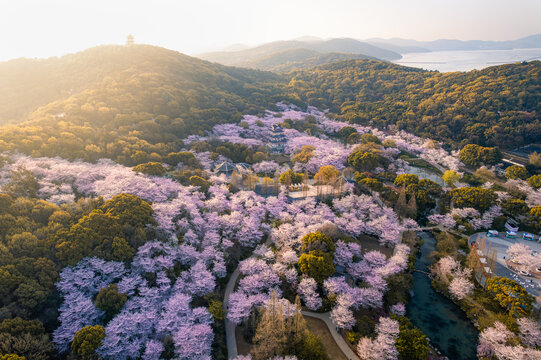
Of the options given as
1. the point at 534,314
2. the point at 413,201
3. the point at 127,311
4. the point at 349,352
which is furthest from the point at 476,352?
the point at 127,311

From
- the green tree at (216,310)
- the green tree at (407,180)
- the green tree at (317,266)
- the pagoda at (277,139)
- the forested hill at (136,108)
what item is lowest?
the green tree at (216,310)

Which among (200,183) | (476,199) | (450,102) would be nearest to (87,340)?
(200,183)

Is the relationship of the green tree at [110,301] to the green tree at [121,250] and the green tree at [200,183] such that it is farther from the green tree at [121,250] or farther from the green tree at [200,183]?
the green tree at [200,183]

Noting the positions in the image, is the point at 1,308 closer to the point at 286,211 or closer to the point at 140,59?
the point at 286,211

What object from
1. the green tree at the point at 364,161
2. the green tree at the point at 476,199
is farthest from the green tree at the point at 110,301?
the green tree at the point at 476,199

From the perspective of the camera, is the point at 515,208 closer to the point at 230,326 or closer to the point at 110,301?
the point at 230,326

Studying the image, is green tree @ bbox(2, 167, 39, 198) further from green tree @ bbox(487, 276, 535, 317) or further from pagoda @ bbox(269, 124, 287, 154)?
green tree @ bbox(487, 276, 535, 317)

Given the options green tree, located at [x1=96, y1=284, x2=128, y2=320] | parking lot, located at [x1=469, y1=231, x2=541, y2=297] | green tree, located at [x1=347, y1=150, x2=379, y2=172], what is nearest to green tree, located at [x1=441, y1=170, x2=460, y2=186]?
green tree, located at [x1=347, y1=150, x2=379, y2=172]
